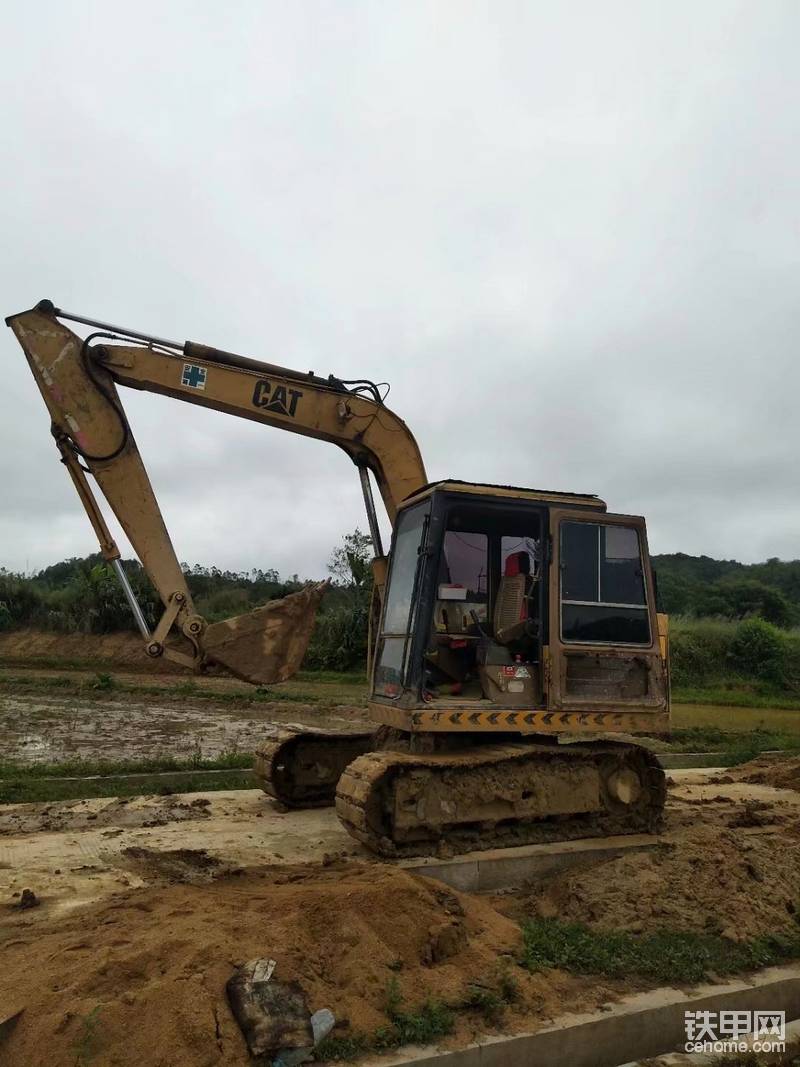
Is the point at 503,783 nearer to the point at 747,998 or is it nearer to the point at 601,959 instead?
the point at 601,959

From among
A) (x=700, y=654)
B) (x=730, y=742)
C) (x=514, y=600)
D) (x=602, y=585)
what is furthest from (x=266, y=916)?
Result: (x=700, y=654)

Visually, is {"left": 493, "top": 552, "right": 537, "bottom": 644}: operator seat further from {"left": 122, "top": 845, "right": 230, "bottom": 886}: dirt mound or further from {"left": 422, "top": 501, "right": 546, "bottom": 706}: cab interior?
{"left": 122, "top": 845, "right": 230, "bottom": 886}: dirt mound

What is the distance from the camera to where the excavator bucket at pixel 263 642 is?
7109mm

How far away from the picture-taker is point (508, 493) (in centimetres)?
732

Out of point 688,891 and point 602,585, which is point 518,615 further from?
point 688,891

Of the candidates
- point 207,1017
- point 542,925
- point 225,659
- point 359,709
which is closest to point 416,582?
point 225,659

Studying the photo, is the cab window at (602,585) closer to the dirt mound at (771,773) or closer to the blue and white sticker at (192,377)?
the blue and white sticker at (192,377)

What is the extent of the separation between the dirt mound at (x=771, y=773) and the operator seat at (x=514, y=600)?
517 cm

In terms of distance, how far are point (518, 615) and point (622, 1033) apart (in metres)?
3.51

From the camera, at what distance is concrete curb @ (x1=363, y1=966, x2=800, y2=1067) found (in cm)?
384

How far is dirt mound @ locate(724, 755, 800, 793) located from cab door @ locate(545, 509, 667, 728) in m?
3.94

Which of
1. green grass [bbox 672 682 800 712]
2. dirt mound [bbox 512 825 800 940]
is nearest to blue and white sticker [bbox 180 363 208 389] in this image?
dirt mound [bbox 512 825 800 940]

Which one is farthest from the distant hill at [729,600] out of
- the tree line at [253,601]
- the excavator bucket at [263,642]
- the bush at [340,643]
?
the excavator bucket at [263,642]

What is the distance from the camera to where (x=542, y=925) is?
17.6 ft
